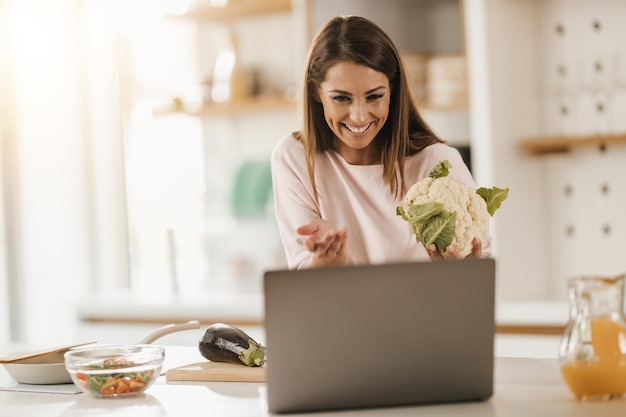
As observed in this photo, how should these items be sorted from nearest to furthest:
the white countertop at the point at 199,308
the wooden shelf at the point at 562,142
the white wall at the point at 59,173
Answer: the white countertop at the point at 199,308 → the wooden shelf at the point at 562,142 → the white wall at the point at 59,173

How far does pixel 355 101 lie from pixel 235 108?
237 cm

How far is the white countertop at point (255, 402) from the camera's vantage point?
1453mm

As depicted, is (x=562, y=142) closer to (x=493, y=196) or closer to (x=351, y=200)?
(x=351, y=200)

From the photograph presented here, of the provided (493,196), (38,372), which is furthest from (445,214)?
(38,372)

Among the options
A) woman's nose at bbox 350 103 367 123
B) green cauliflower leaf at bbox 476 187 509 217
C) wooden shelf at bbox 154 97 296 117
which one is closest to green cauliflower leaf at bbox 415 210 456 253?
green cauliflower leaf at bbox 476 187 509 217

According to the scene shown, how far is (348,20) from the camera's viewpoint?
7.30 feet

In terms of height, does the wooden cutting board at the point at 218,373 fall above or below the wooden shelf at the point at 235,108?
below

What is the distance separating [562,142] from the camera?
386 cm

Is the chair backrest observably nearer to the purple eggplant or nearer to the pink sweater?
the pink sweater

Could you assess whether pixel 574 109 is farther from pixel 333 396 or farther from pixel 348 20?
pixel 333 396

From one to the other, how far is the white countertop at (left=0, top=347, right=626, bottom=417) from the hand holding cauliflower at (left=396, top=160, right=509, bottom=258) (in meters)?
0.26

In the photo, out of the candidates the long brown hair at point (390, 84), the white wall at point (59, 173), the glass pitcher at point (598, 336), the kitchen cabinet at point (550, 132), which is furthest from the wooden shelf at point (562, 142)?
the glass pitcher at point (598, 336)

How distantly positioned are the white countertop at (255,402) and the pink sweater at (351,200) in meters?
0.45

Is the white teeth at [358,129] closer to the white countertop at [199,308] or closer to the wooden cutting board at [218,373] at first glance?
the wooden cutting board at [218,373]
